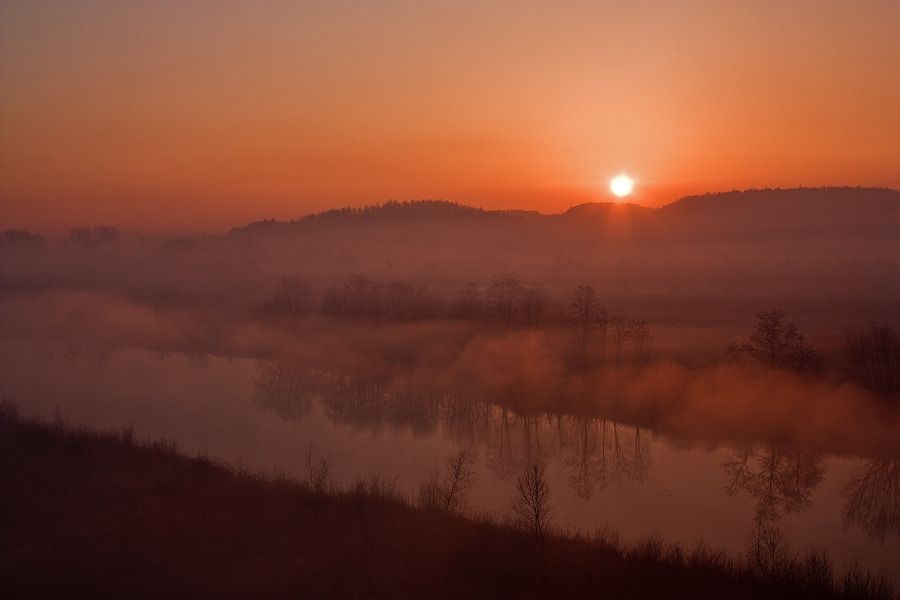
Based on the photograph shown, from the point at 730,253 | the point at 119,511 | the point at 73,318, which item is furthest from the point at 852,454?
the point at 730,253

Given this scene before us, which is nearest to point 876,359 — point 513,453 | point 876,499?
point 876,499

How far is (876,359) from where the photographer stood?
21.6 m

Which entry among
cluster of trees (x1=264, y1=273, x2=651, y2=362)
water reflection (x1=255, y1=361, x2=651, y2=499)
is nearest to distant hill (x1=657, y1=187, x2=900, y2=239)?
cluster of trees (x1=264, y1=273, x2=651, y2=362)

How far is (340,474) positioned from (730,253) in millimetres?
60168

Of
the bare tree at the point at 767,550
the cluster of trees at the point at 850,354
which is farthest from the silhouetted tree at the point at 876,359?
the bare tree at the point at 767,550

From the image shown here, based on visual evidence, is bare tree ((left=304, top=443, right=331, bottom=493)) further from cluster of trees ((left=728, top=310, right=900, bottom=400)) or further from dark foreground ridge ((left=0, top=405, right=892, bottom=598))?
cluster of trees ((left=728, top=310, right=900, bottom=400))

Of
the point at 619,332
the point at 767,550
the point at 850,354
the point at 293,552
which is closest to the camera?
the point at 293,552

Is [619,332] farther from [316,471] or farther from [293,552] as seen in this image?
[293,552]

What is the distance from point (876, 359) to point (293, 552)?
19042mm

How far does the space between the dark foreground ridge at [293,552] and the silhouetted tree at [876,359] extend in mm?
13288

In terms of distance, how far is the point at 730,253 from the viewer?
221ft

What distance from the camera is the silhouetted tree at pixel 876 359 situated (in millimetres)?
20250

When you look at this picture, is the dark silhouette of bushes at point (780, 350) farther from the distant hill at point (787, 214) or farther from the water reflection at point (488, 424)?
the distant hill at point (787, 214)

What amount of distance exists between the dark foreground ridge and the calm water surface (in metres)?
2.24
